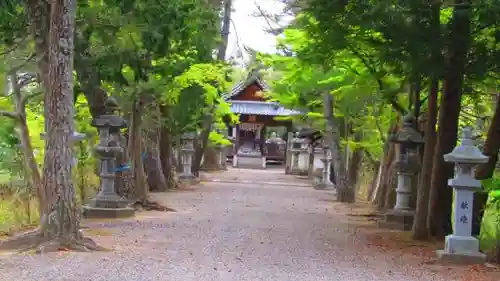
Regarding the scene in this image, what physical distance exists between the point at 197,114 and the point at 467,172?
1736 centimetres

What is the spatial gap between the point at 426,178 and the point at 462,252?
3.13 metres

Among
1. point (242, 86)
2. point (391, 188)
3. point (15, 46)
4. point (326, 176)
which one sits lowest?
point (326, 176)

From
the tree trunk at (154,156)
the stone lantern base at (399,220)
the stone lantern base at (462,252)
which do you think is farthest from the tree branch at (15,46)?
the tree trunk at (154,156)

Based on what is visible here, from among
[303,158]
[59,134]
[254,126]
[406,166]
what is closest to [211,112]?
[303,158]

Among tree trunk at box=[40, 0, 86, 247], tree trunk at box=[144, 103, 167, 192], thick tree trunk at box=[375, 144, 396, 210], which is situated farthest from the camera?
tree trunk at box=[144, 103, 167, 192]

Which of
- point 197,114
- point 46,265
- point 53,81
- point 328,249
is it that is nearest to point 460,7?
point 328,249

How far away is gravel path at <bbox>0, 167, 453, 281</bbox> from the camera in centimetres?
873

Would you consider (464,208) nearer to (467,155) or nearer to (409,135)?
(467,155)

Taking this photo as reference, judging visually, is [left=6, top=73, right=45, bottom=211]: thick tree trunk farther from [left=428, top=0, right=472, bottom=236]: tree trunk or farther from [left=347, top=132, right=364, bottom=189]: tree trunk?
[left=347, top=132, right=364, bottom=189]: tree trunk

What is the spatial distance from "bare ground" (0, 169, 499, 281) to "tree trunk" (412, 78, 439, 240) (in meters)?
0.39

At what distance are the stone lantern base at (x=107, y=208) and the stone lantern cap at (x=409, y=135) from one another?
631 cm

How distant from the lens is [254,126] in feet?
172

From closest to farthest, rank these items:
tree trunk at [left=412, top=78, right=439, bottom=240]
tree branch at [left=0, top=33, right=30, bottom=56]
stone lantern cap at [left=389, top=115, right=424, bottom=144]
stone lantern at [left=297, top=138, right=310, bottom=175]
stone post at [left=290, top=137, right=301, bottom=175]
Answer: tree branch at [left=0, top=33, right=30, bottom=56]
tree trunk at [left=412, top=78, right=439, bottom=240]
stone lantern cap at [left=389, top=115, right=424, bottom=144]
stone lantern at [left=297, top=138, right=310, bottom=175]
stone post at [left=290, top=137, right=301, bottom=175]

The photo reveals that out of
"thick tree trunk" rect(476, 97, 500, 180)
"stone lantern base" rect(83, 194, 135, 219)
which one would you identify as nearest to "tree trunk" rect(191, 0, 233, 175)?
"stone lantern base" rect(83, 194, 135, 219)
